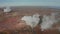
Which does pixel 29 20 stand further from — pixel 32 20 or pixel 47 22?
pixel 47 22

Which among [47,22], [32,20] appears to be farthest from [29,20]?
[47,22]

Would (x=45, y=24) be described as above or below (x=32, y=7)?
below
